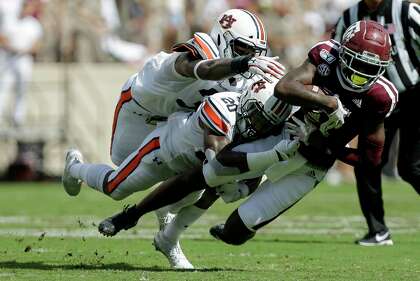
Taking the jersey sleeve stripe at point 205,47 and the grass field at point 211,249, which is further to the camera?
the jersey sleeve stripe at point 205,47

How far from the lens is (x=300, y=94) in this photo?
530 cm

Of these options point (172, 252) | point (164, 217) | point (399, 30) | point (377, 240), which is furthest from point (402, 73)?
point (172, 252)

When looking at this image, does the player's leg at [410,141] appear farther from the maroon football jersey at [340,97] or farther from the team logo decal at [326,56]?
the team logo decal at [326,56]

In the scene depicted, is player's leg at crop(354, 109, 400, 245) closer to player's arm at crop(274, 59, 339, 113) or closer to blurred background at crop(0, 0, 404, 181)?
player's arm at crop(274, 59, 339, 113)

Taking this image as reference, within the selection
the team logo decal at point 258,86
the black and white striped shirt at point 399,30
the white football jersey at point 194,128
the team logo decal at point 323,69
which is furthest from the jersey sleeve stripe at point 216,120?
the black and white striped shirt at point 399,30

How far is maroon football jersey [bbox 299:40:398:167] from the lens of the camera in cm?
549

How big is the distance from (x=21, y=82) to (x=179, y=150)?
783 centimetres

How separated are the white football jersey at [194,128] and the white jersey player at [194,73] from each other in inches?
5.1

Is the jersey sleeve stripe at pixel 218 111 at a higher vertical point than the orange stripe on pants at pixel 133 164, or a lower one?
higher

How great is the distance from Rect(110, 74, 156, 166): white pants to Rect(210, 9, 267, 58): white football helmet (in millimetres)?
747

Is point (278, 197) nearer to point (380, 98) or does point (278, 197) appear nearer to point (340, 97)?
point (340, 97)

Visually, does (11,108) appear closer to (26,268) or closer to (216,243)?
(216,243)

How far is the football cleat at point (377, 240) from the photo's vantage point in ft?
23.1

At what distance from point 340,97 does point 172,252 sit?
1326 mm
